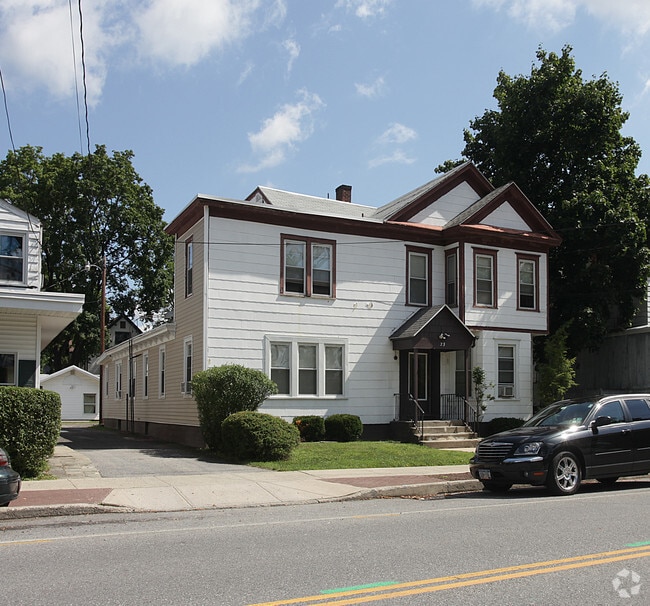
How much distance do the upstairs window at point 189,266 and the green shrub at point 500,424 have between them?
10.7 meters

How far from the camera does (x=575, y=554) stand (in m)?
7.74

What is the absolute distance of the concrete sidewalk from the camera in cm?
1156

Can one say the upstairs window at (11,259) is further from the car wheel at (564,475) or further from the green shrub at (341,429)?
the car wheel at (564,475)

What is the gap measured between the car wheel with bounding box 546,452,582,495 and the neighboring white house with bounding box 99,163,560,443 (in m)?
10.3

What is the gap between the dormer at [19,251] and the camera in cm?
2127

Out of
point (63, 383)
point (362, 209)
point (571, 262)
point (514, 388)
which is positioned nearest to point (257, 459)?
point (514, 388)

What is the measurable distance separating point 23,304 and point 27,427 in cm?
480

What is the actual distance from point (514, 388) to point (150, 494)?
1638 centimetres

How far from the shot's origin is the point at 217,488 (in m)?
13.6

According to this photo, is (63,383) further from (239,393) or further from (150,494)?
(150,494)

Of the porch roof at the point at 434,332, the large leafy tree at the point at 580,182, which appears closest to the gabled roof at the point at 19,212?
the porch roof at the point at 434,332

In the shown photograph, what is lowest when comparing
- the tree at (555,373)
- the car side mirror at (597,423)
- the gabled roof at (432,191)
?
the car side mirror at (597,423)

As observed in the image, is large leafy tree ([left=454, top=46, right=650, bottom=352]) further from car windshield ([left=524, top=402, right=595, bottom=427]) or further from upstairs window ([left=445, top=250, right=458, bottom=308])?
car windshield ([left=524, top=402, right=595, bottom=427])

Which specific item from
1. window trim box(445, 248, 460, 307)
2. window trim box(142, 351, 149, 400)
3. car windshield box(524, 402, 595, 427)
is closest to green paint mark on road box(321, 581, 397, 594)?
car windshield box(524, 402, 595, 427)
